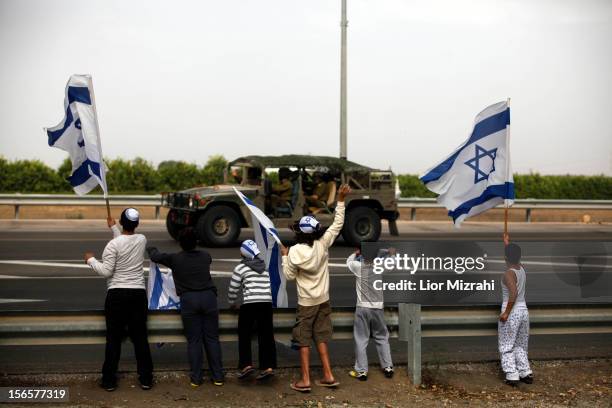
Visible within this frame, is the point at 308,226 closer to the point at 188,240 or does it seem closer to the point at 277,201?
the point at 188,240

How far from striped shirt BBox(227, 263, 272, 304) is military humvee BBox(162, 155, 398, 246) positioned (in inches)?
454

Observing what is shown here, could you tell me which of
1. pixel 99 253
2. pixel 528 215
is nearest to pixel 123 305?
pixel 99 253

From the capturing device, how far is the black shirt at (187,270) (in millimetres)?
7934

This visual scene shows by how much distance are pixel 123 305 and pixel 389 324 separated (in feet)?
8.40

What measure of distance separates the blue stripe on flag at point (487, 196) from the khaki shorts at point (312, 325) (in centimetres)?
201

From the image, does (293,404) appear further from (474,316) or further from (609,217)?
(609,217)

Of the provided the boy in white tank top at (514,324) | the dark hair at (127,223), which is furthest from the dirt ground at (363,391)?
the dark hair at (127,223)

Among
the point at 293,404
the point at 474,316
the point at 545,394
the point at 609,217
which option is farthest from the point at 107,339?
the point at 609,217

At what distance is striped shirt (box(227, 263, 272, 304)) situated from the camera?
811 cm

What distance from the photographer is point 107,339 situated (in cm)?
783

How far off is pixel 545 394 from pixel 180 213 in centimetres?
1377

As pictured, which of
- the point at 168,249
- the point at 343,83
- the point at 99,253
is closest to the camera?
the point at 99,253

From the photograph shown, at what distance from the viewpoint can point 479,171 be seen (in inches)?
360

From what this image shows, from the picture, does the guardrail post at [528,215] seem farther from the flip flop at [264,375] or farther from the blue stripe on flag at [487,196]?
the flip flop at [264,375]
